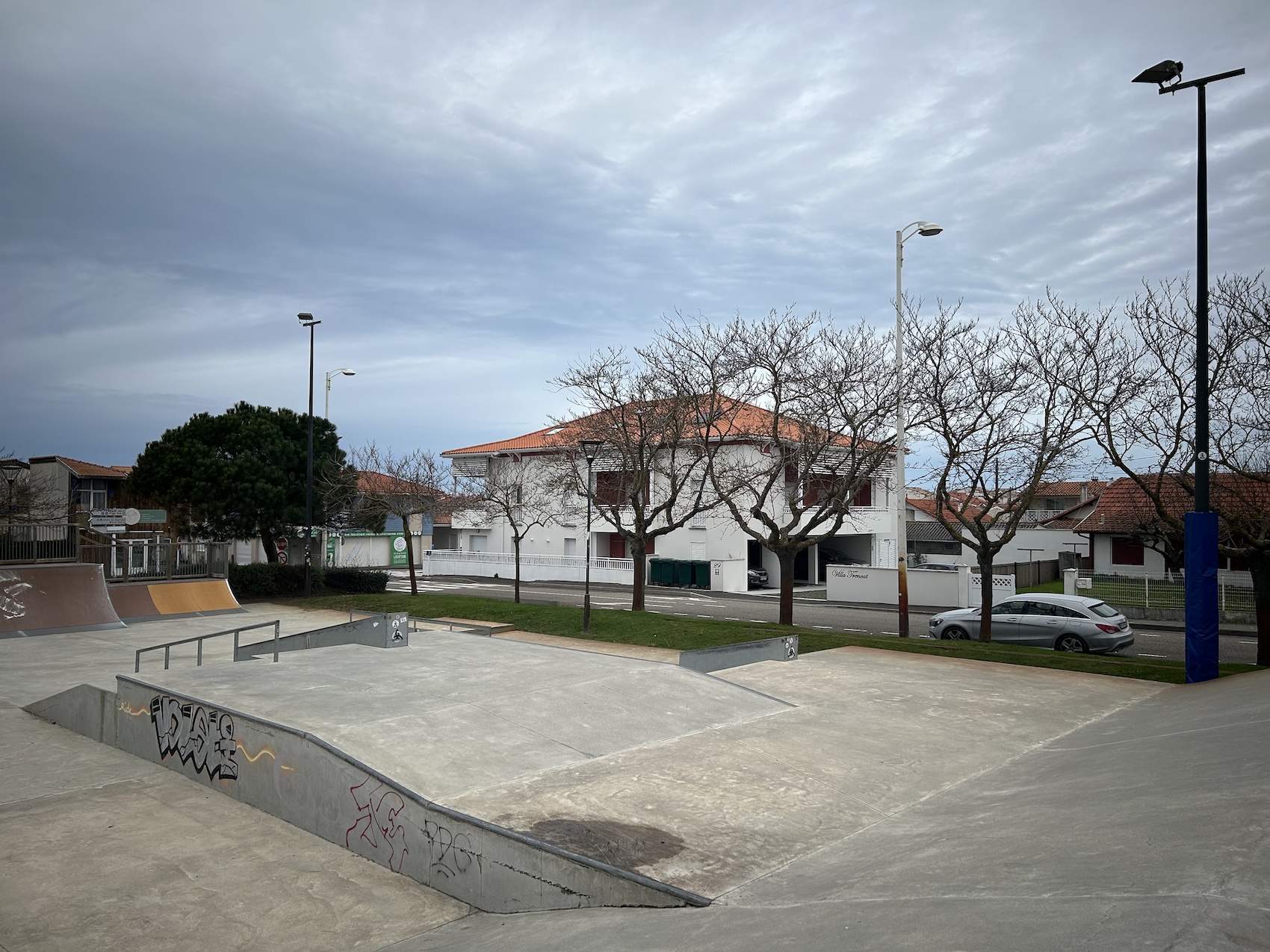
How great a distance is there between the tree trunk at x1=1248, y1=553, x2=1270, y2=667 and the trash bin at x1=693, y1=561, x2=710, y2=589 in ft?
83.5

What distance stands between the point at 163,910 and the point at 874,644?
584 inches

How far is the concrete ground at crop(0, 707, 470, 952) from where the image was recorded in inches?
262

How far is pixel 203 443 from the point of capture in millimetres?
33250

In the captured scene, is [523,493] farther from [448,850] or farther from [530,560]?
[448,850]

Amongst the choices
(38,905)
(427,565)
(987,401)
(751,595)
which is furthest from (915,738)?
(427,565)

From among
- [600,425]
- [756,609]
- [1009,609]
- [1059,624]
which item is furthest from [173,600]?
[1059,624]

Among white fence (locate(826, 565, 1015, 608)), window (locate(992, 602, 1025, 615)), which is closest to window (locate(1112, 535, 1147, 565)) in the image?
white fence (locate(826, 565, 1015, 608))

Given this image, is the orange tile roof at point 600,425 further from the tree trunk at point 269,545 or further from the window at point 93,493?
the window at point 93,493

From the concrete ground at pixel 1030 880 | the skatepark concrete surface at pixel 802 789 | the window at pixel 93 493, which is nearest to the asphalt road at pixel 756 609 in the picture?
the skatepark concrete surface at pixel 802 789

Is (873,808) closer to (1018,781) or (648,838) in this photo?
(1018,781)

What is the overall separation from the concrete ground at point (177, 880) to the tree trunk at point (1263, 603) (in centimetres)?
1549

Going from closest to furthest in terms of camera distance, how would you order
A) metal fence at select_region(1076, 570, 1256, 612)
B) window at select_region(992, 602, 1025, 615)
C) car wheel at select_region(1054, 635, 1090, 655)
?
car wheel at select_region(1054, 635, 1090, 655) < window at select_region(992, 602, 1025, 615) < metal fence at select_region(1076, 570, 1256, 612)

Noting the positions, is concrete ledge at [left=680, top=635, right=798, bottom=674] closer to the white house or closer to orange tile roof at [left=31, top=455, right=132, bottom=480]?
the white house

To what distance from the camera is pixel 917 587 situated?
32656mm
